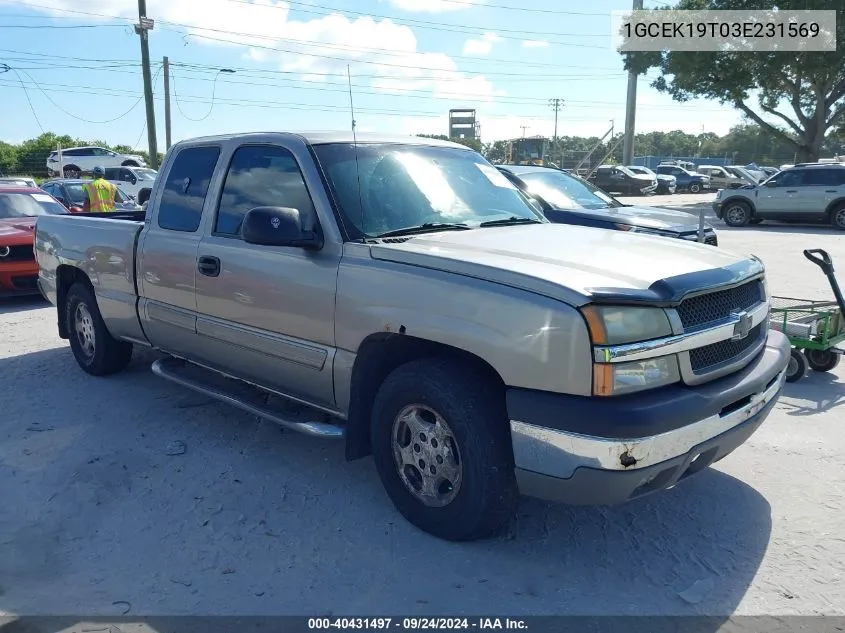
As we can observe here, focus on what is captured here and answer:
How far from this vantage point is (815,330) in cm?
557

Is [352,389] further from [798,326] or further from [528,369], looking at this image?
[798,326]

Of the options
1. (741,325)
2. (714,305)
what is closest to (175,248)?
(714,305)

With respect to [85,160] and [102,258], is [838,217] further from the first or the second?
[85,160]

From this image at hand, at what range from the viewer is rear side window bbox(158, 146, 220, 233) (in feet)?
15.3

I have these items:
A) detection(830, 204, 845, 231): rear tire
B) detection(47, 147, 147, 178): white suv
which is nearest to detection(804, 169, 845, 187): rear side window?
detection(830, 204, 845, 231): rear tire

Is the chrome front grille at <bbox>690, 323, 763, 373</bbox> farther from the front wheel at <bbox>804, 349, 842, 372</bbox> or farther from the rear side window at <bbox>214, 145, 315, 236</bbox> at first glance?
the front wheel at <bbox>804, 349, 842, 372</bbox>

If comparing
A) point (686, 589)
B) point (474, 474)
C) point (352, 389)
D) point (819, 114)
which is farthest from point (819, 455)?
point (819, 114)

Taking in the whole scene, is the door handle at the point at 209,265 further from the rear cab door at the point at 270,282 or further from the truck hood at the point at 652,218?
the truck hood at the point at 652,218

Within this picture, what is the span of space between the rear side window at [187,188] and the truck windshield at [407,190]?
3.69 feet

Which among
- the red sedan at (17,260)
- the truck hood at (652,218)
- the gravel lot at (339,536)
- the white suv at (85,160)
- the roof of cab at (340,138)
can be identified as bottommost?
the gravel lot at (339,536)

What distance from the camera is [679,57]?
30344mm

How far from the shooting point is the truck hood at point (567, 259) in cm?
290

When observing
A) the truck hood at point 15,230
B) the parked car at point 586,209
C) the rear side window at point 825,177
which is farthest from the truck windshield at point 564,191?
the rear side window at point 825,177

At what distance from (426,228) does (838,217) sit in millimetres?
18747
